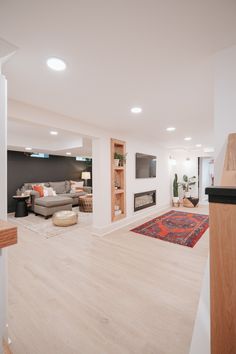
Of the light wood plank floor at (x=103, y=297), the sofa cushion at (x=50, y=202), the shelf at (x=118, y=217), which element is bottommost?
the light wood plank floor at (x=103, y=297)

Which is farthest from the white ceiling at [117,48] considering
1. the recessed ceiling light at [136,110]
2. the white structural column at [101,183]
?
the white structural column at [101,183]

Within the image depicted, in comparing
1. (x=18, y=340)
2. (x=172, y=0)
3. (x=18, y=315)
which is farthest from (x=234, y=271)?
(x=18, y=315)

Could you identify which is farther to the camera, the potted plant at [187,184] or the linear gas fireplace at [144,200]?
the potted plant at [187,184]

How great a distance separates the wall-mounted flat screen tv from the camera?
4462 millimetres

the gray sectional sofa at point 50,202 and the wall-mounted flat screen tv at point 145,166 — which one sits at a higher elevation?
the wall-mounted flat screen tv at point 145,166

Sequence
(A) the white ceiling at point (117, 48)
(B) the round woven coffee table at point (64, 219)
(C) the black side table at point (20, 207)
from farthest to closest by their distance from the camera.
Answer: (C) the black side table at point (20, 207)
(B) the round woven coffee table at point (64, 219)
(A) the white ceiling at point (117, 48)

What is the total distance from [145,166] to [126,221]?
1711 millimetres

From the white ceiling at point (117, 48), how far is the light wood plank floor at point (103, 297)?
86.9 inches

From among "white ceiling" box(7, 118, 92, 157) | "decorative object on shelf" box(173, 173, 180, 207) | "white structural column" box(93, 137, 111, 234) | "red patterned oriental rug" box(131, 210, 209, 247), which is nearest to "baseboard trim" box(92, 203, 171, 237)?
"white structural column" box(93, 137, 111, 234)

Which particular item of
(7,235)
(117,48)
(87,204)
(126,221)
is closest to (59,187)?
(87,204)

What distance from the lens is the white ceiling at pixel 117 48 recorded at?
0.89 metres

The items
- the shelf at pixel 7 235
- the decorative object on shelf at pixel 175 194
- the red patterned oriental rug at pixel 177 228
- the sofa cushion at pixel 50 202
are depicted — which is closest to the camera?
the shelf at pixel 7 235

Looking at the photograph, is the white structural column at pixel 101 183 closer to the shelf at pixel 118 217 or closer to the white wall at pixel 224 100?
the shelf at pixel 118 217

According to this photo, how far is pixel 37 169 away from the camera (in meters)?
6.27
